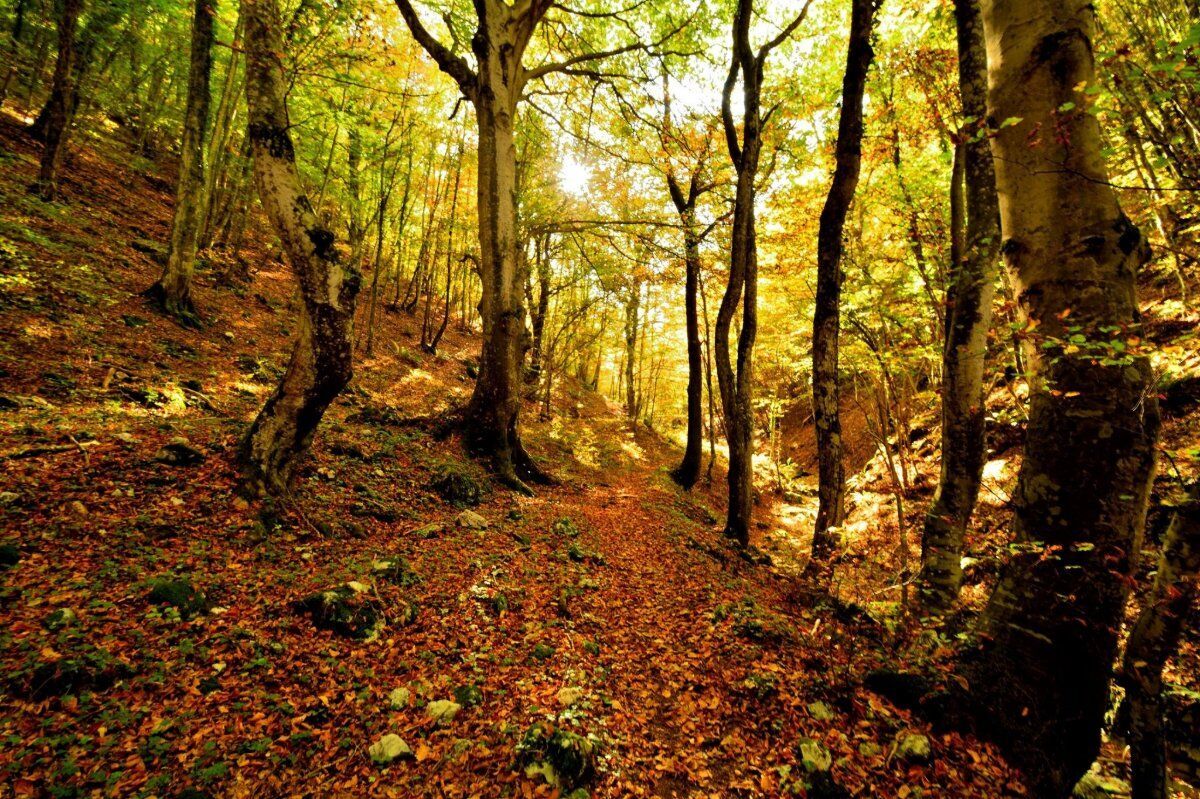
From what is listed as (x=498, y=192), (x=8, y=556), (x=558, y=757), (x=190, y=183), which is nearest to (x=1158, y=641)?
(x=558, y=757)

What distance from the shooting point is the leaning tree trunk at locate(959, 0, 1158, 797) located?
2.62 meters

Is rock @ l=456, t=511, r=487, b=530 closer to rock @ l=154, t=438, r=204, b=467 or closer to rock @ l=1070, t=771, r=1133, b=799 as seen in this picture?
rock @ l=154, t=438, r=204, b=467

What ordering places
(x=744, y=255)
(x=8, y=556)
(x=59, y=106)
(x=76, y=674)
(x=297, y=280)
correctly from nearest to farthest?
1. (x=76, y=674)
2. (x=8, y=556)
3. (x=297, y=280)
4. (x=744, y=255)
5. (x=59, y=106)

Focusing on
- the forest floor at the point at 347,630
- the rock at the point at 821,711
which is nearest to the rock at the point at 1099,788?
the forest floor at the point at 347,630

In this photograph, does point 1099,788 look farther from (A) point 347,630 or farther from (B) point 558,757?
(A) point 347,630

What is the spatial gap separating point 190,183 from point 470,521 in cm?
942

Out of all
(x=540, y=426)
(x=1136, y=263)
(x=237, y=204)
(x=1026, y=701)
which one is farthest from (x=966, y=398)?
(x=237, y=204)

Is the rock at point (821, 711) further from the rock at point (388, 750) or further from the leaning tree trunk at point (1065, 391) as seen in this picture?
the rock at point (388, 750)

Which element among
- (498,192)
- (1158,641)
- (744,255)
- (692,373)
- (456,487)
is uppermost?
(498,192)

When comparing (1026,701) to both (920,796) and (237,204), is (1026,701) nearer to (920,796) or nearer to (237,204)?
(920,796)

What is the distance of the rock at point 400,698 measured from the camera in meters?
3.28

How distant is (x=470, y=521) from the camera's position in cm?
659

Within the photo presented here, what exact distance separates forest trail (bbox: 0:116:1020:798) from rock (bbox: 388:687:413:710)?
1 cm

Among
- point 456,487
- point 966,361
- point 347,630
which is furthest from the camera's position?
point 456,487
